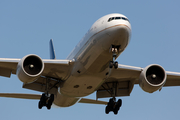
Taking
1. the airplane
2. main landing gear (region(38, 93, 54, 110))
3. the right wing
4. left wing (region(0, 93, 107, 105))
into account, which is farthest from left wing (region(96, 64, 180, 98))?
main landing gear (region(38, 93, 54, 110))

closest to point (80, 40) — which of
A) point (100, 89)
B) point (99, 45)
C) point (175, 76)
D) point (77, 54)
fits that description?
point (77, 54)

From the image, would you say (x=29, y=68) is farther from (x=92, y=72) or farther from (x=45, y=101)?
(x=92, y=72)

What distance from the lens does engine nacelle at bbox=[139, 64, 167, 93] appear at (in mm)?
26947

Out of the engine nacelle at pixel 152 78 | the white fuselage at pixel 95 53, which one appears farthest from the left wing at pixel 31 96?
the engine nacelle at pixel 152 78

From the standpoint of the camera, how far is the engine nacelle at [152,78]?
2695 cm

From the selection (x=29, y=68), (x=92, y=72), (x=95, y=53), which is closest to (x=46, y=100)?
(x=29, y=68)

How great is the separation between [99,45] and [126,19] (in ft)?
7.99

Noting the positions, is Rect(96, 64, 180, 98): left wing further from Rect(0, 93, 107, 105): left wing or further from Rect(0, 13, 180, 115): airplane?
Rect(0, 93, 107, 105): left wing

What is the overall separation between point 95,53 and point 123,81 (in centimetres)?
674

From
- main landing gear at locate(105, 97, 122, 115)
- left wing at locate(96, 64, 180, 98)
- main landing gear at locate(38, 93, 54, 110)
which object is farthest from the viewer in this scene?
main landing gear at locate(105, 97, 122, 115)

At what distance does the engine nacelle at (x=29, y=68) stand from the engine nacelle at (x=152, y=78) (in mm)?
7513

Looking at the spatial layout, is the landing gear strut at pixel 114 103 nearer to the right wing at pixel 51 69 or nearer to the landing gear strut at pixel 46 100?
the right wing at pixel 51 69

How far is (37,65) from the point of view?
25594 mm

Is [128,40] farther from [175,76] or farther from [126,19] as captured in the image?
[175,76]
